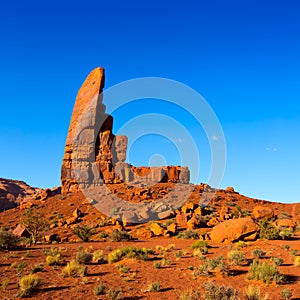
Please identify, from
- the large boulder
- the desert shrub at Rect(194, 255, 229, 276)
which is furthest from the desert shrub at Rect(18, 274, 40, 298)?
the large boulder

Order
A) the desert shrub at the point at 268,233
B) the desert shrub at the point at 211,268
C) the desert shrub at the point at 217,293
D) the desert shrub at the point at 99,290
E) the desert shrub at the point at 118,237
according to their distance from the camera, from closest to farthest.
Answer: the desert shrub at the point at 217,293
the desert shrub at the point at 99,290
the desert shrub at the point at 211,268
the desert shrub at the point at 268,233
the desert shrub at the point at 118,237

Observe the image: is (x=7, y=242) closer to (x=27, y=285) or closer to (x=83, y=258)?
(x=83, y=258)

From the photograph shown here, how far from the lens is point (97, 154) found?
6084 cm

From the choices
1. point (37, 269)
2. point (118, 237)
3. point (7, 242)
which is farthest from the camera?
point (118, 237)

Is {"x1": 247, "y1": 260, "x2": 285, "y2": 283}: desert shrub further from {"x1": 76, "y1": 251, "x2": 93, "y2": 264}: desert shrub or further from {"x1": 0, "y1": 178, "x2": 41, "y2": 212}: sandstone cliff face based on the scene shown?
{"x1": 0, "y1": 178, "x2": 41, "y2": 212}: sandstone cliff face

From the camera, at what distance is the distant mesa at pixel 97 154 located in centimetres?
5956

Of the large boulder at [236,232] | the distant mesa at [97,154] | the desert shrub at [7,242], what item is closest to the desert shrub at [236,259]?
the large boulder at [236,232]

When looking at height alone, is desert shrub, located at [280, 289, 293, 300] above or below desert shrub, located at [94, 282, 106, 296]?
above

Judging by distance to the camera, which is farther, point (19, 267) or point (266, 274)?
point (19, 267)

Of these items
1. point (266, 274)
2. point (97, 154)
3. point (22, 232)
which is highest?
point (97, 154)

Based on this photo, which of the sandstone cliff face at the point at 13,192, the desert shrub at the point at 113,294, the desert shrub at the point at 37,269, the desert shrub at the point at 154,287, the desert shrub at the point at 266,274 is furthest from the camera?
the sandstone cliff face at the point at 13,192

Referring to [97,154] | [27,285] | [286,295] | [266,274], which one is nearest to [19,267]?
[27,285]

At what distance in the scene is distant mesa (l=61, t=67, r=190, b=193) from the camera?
59.6 metres

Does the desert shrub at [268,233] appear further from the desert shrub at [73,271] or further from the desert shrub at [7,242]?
the desert shrub at [7,242]
